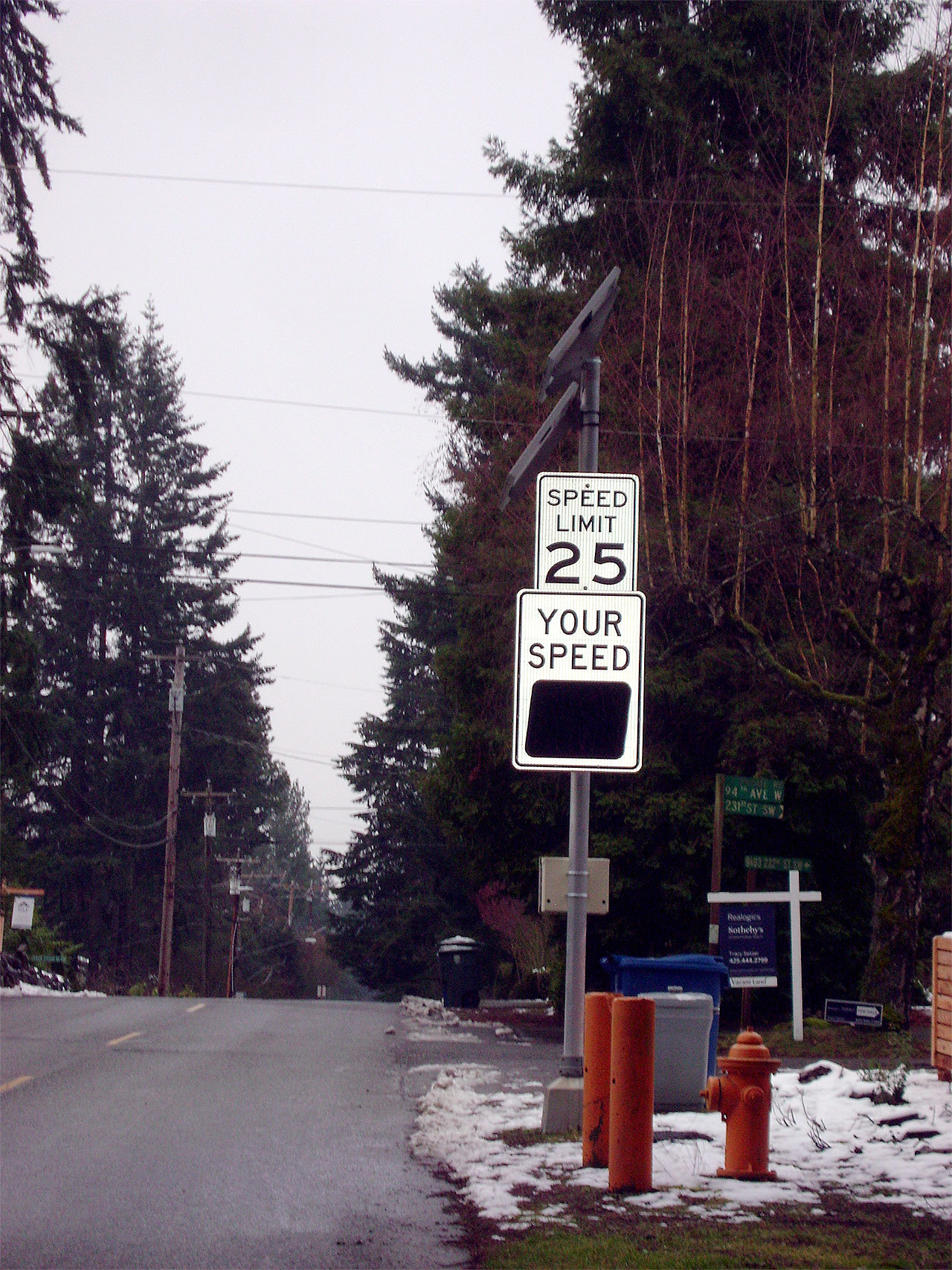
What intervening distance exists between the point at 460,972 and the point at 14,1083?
50.6 feet

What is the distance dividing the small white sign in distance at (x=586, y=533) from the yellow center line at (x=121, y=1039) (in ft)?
35.2

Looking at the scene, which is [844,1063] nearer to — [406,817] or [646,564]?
[646,564]

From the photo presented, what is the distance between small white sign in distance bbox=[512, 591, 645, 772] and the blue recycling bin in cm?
441

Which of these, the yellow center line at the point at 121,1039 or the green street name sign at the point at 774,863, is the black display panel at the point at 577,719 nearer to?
the yellow center line at the point at 121,1039

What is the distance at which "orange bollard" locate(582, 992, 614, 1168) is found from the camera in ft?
27.9

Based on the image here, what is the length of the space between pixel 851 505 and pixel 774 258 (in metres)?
4.18

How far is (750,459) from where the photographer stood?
20.5 m

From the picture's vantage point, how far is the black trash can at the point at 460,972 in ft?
89.9

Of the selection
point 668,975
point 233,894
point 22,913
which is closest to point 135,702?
point 233,894

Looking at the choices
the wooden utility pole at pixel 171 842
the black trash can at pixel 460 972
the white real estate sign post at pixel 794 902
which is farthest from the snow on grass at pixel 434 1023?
the wooden utility pole at pixel 171 842

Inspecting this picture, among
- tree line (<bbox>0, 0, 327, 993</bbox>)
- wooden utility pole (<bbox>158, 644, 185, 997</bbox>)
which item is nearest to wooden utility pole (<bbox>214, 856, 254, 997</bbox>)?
tree line (<bbox>0, 0, 327, 993</bbox>)

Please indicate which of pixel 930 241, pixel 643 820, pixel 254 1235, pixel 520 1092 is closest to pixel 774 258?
pixel 930 241

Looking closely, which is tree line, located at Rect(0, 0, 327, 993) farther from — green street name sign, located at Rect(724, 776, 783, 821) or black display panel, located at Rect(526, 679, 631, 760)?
black display panel, located at Rect(526, 679, 631, 760)

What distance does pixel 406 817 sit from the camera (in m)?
52.7
